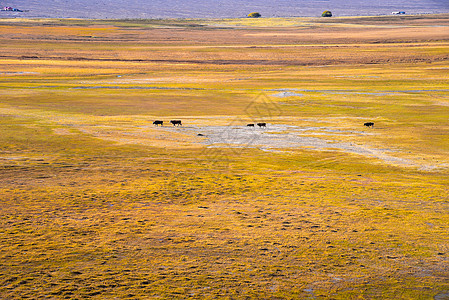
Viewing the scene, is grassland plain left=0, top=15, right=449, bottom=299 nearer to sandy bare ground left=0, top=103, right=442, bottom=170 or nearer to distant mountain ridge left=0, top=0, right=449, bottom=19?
sandy bare ground left=0, top=103, right=442, bottom=170

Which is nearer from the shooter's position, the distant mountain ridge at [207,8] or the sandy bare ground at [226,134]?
the sandy bare ground at [226,134]

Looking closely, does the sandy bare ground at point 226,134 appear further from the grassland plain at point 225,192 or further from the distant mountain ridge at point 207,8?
the distant mountain ridge at point 207,8

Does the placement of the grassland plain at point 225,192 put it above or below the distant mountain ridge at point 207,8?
below

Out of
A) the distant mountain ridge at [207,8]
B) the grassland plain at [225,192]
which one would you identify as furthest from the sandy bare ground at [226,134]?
the distant mountain ridge at [207,8]

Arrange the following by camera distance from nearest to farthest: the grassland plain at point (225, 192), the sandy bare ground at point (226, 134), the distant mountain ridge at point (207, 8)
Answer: the grassland plain at point (225, 192), the sandy bare ground at point (226, 134), the distant mountain ridge at point (207, 8)

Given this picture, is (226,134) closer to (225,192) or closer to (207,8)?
(225,192)

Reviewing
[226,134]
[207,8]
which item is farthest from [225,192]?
[207,8]

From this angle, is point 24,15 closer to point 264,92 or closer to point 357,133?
point 264,92
